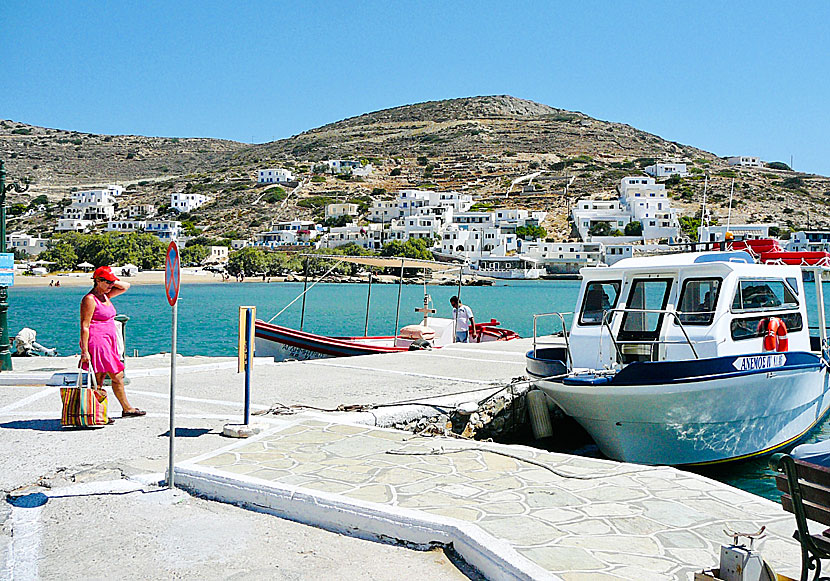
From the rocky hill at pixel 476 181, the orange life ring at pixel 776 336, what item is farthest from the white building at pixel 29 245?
the orange life ring at pixel 776 336

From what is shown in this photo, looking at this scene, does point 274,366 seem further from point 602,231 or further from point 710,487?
point 602,231

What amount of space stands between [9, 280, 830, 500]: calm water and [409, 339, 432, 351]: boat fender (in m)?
6.05

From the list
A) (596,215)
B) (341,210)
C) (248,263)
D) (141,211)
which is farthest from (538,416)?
(141,211)

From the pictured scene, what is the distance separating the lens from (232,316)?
5509cm

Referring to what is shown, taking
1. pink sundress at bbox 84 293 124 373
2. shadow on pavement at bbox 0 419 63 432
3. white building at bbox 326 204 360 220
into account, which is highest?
white building at bbox 326 204 360 220

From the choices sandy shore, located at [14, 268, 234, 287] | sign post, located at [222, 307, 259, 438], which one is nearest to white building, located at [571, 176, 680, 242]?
sandy shore, located at [14, 268, 234, 287]

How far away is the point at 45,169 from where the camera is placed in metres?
191

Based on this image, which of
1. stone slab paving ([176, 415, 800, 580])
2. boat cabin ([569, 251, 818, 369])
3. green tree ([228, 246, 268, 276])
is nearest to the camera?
stone slab paving ([176, 415, 800, 580])

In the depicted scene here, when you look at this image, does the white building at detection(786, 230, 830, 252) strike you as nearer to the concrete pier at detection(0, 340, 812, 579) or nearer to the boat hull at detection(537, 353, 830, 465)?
the boat hull at detection(537, 353, 830, 465)

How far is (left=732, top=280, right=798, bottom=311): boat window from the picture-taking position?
978cm

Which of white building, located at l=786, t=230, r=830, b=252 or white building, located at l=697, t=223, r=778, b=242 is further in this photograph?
white building, located at l=786, t=230, r=830, b=252

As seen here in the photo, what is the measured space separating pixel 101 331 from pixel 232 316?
48093mm

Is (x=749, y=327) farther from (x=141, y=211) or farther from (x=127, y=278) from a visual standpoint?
(x=141, y=211)

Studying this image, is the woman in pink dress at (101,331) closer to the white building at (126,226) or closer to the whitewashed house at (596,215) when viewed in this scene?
the whitewashed house at (596,215)
